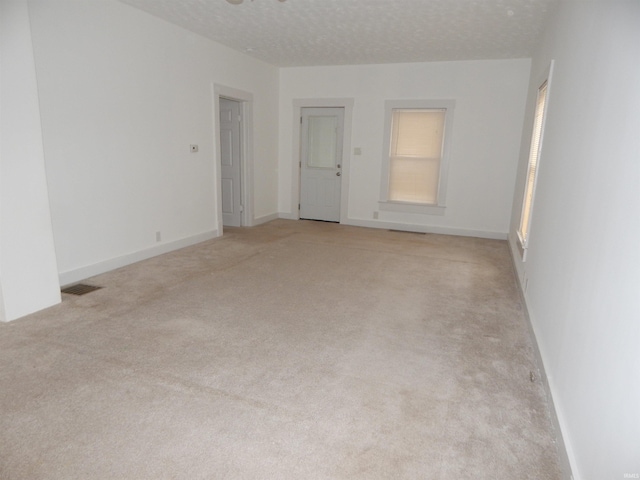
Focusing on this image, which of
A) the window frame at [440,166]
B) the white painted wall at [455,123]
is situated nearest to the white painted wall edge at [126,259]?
the white painted wall at [455,123]

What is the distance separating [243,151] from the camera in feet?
21.6

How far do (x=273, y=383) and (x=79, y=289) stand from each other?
2.44 m

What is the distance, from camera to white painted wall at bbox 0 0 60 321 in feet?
9.14

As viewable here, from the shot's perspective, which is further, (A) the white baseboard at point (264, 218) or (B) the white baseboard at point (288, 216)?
(B) the white baseboard at point (288, 216)

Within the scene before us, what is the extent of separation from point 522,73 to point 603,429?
5798mm

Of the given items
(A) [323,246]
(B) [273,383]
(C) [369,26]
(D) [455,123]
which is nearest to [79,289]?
(B) [273,383]

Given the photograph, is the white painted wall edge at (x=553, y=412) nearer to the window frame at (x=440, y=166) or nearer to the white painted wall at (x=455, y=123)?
the white painted wall at (x=455, y=123)

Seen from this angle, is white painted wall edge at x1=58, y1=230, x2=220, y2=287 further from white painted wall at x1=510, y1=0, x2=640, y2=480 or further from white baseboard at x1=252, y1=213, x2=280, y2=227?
white painted wall at x1=510, y1=0, x2=640, y2=480

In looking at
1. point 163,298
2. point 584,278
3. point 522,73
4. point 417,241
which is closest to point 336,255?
point 417,241

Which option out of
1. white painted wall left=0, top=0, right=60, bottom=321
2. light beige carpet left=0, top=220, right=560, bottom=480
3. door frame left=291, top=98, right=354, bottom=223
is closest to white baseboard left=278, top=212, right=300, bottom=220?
door frame left=291, top=98, right=354, bottom=223

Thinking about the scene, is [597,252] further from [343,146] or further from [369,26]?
[343,146]

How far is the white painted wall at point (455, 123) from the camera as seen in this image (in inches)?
239

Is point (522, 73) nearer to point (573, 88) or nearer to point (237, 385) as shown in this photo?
point (573, 88)

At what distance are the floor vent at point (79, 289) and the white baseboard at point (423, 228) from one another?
4.49 m
